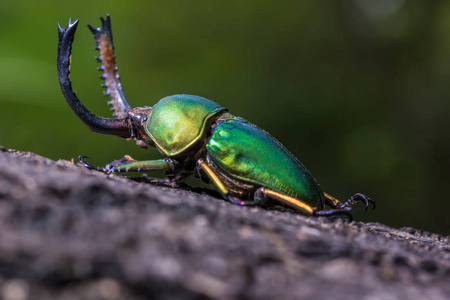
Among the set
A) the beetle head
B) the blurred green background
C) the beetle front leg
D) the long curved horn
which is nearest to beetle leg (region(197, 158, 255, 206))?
the beetle front leg

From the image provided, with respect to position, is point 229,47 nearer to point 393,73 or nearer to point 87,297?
point 393,73

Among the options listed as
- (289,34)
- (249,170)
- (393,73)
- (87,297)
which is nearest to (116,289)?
(87,297)

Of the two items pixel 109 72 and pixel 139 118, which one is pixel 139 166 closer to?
pixel 139 118

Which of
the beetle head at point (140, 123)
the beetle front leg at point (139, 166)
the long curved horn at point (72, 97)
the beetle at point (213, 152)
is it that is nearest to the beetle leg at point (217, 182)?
the beetle at point (213, 152)

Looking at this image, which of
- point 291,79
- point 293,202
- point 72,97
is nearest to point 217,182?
point 293,202

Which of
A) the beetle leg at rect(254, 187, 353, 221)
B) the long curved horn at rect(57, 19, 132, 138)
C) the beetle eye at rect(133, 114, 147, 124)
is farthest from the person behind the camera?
the beetle eye at rect(133, 114, 147, 124)

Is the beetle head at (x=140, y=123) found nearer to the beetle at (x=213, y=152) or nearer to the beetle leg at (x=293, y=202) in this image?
the beetle at (x=213, y=152)

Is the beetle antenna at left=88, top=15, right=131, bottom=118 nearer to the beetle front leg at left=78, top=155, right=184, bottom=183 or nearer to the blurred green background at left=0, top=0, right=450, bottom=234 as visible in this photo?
the beetle front leg at left=78, top=155, right=184, bottom=183
